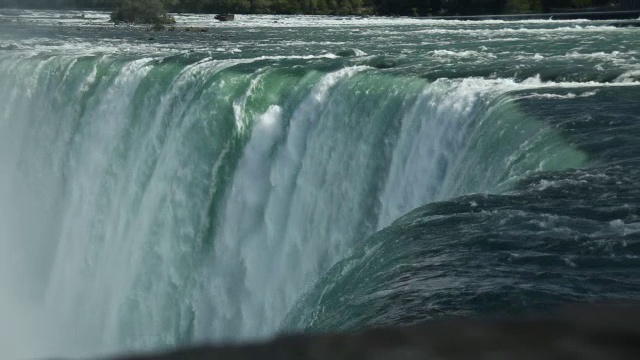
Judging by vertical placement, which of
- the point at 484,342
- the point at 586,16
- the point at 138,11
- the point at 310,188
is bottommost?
the point at 138,11

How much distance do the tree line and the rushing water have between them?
18191 mm

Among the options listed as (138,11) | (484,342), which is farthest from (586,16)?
(484,342)

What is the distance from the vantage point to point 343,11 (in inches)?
2201

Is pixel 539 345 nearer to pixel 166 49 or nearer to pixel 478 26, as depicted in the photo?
pixel 166 49

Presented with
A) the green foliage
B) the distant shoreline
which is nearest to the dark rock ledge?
the distant shoreline

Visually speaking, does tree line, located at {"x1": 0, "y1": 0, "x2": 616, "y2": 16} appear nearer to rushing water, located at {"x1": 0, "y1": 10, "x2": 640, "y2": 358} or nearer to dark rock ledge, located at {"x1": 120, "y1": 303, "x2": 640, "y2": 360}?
rushing water, located at {"x1": 0, "y1": 10, "x2": 640, "y2": 358}

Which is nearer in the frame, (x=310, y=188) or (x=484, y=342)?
(x=484, y=342)

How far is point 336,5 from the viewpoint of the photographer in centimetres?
5784

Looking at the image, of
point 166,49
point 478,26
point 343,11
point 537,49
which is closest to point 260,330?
point 537,49

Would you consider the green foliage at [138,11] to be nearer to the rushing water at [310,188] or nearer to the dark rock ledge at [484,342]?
the rushing water at [310,188]

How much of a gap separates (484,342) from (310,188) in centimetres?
1330

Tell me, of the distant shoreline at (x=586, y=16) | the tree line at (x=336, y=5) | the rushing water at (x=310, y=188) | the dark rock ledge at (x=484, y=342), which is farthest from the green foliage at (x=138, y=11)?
the dark rock ledge at (x=484, y=342)

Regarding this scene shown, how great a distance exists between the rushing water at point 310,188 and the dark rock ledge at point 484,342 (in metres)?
4.87

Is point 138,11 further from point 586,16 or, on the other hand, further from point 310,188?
point 310,188
